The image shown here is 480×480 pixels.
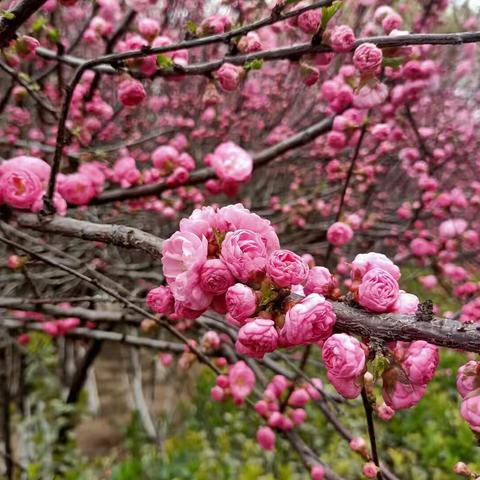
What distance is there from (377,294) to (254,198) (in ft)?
17.6

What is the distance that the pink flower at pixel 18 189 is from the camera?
1.41m

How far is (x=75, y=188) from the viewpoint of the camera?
5.82 ft

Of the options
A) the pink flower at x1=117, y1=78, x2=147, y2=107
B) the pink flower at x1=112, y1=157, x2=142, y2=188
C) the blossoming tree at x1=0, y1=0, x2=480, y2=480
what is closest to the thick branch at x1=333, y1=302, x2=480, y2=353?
the blossoming tree at x1=0, y1=0, x2=480, y2=480

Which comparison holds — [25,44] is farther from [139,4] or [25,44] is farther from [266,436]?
[266,436]

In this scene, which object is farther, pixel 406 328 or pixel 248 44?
pixel 248 44

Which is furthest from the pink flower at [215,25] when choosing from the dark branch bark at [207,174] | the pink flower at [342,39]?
the dark branch bark at [207,174]

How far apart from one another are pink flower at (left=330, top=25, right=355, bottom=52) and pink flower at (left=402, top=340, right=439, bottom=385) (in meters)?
0.82

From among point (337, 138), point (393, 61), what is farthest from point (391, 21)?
point (337, 138)

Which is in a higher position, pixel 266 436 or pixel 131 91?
pixel 131 91

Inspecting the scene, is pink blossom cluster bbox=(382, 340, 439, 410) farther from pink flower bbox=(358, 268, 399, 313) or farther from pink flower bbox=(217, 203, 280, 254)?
pink flower bbox=(217, 203, 280, 254)

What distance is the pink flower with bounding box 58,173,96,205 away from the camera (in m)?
1.76

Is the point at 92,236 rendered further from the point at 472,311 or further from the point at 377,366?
the point at 472,311

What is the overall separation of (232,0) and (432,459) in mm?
3726

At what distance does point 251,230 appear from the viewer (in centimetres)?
87
